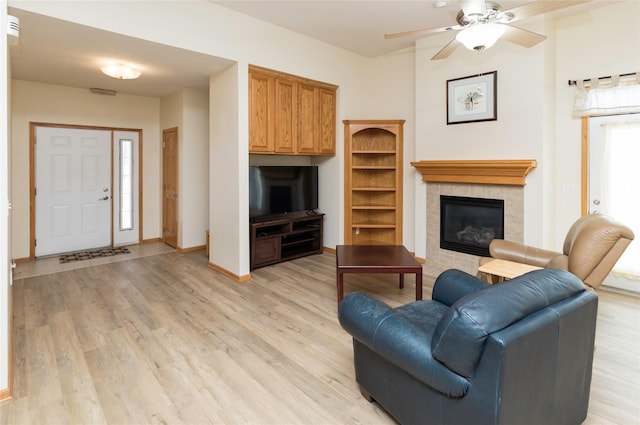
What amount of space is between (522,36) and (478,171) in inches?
67.1

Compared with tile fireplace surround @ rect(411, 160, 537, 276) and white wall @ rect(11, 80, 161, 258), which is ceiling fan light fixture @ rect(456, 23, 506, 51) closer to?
tile fireplace surround @ rect(411, 160, 537, 276)

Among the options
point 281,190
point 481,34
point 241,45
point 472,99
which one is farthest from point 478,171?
point 241,45

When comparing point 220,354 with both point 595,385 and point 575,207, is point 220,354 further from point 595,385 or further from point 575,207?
point 575,207

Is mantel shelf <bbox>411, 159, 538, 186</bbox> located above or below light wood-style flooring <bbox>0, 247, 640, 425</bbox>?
above

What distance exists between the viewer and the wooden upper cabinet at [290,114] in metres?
4.29

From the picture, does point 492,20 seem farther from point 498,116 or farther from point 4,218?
point 4,218

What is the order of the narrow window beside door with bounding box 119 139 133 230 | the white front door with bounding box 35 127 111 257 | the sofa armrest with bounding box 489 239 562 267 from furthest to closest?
the narrow window beside door with bounding box 119 139 133 230 → the white front door with bounding box 35 127 111 257 → the sofa armrest with bounding box 489 239 562 267

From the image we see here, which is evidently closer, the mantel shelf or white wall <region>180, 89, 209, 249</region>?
the mantel shelf

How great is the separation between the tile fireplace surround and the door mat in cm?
465

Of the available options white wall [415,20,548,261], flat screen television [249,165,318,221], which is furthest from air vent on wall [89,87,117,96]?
white wall [415,20,548,261]

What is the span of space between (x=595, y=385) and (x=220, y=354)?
2446mm

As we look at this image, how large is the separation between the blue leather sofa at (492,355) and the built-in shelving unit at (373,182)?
3456 mm

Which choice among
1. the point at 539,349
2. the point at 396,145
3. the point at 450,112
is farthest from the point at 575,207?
the point at 539,349

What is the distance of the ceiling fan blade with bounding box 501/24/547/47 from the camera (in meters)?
2.55
